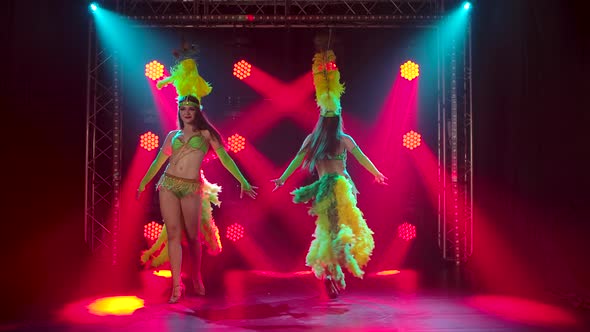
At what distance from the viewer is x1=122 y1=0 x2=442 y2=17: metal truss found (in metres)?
7.09

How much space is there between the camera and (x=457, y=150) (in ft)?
23.6

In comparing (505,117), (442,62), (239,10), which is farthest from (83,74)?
(505,117)

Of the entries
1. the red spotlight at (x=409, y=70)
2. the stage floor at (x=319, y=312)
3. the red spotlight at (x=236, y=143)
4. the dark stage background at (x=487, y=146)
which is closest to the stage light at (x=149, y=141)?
the dark stage background at (x=487, y=146)

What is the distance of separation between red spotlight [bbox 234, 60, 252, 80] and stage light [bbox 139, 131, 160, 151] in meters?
1.48

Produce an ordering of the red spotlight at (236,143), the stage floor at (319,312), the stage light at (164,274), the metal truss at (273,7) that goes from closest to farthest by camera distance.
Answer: the stage floor at (319,312) → the stage light at (164,274) → the metal truss at (273,7) → the red spotlight at (236,143)

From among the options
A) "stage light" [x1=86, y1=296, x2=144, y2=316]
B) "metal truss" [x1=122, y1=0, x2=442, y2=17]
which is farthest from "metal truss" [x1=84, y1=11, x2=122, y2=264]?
"stage light" [x1=86, y1=296, x2=144, y2=316]

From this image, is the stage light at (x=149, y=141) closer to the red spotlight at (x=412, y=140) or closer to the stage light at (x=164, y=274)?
the stage light at (x=164, y=274)

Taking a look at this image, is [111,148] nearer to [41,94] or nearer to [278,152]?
[41,94]

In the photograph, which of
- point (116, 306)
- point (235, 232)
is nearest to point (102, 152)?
point (235, 232)

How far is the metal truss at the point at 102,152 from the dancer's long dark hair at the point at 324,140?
3.15 m

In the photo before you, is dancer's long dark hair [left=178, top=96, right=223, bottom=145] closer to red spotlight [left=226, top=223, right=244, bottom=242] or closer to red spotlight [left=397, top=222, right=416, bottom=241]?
red spotlight [left=226, top=223, right=244, bottom=242]

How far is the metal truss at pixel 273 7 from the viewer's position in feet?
23.3

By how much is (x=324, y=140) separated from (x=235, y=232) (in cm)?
280

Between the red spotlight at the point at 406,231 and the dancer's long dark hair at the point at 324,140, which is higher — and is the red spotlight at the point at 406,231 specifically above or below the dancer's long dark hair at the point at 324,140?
below
